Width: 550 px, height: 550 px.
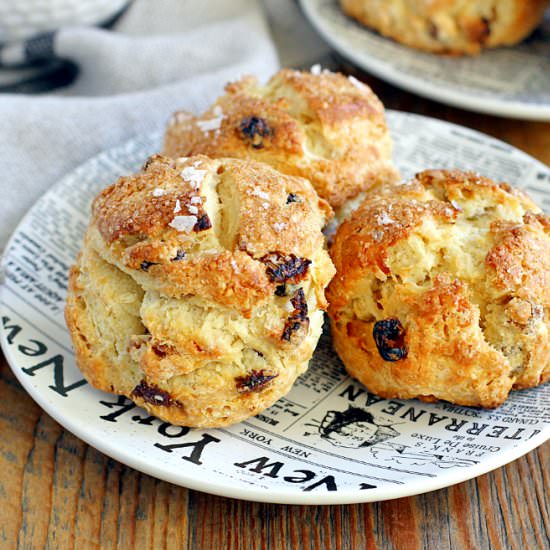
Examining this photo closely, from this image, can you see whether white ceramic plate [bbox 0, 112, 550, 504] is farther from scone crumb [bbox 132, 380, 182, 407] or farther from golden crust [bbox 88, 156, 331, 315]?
golden crust [bbox 88, 156, 331, 315]

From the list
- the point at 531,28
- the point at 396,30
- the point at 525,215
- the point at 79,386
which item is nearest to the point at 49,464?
the point at 79,386

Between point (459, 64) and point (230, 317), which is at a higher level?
point (230, 317)

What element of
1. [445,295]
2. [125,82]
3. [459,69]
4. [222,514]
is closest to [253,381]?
[222,514]

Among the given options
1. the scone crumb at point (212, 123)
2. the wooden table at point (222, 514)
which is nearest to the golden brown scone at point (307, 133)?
the scone crumb at point (212, 123)

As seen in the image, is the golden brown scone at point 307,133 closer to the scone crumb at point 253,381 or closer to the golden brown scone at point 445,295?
the golden brown scone at point 445,295

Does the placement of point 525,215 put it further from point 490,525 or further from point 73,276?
point 73,276

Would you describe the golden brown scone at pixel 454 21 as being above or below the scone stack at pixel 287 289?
below

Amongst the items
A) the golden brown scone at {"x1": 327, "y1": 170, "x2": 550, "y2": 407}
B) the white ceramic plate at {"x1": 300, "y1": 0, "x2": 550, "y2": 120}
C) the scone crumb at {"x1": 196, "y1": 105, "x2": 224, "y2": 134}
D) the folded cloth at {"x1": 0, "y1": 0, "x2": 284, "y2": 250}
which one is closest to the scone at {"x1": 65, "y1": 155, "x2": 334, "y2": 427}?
the golden brown scone at {"x1": 327, "y1": 170, "x2": 550, "y2": 407}
